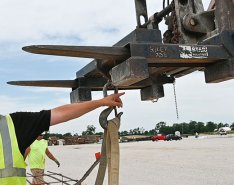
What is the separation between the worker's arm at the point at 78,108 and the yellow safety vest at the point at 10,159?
0.27 meters

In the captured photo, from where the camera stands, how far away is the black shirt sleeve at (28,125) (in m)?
2.56

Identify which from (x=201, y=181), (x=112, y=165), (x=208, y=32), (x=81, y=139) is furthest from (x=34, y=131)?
(x=81, y=139)

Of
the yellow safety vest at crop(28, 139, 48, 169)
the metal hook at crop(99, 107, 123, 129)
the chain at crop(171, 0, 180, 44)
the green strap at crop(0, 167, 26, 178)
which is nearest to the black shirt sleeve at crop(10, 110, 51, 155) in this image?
the green strap at crop(0, 167, 26, 178)

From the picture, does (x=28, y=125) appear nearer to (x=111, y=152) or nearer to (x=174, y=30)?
(x=111, y=152)

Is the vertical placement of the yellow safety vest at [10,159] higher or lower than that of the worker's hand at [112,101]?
lower

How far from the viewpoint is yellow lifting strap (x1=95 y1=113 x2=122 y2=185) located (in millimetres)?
2408

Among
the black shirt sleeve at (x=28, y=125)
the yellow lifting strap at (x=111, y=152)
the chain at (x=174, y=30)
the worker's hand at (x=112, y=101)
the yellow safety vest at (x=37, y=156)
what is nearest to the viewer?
the yellow lifting strap at (x=111, y=152)

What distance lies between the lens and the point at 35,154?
10273 millimetres

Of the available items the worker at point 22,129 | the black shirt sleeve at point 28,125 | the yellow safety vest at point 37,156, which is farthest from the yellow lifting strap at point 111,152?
the yellow safety vest at point 37,156

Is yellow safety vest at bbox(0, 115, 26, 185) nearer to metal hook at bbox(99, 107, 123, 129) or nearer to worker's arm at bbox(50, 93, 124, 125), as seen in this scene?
worker's arm at bbox(50, 93, 124, 125)

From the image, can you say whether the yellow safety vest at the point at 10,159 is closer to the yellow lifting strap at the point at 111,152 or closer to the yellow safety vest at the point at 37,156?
the yellow lifting strap at the point at 111,152

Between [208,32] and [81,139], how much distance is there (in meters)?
77.3

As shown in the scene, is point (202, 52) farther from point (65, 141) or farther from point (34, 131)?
point (65, 141)

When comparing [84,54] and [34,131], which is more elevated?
[84,54]
